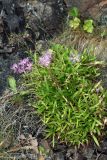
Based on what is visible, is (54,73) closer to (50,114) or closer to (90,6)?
(50,114)

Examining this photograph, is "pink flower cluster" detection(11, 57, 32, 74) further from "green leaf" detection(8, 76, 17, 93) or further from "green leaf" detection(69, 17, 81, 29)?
"green leaf" detection(69, 17, 81, 29)

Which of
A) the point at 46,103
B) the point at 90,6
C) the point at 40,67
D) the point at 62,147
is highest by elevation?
the point at 90,6

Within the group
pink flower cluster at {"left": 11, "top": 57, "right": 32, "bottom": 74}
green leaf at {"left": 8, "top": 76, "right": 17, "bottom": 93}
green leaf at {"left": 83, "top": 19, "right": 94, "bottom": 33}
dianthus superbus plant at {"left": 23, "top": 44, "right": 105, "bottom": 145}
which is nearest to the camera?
dianthus superbus plant at {"left": 23, "top": 44, "right": 105, "bottom": 145}

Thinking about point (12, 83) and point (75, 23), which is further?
point (75, 23)

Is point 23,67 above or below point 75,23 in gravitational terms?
below

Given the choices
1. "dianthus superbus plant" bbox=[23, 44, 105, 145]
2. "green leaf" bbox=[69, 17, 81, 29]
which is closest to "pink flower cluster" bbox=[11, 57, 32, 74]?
"dianthus superbus plant" bbox=[23, 44, 105, 145]

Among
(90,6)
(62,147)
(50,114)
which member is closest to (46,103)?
(50,114)

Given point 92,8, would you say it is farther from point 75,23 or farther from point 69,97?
point 69,97

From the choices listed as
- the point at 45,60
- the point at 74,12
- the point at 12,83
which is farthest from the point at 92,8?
the point at 12,83

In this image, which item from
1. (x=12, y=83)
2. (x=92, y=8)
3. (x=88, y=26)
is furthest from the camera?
(x=92, y=8)
